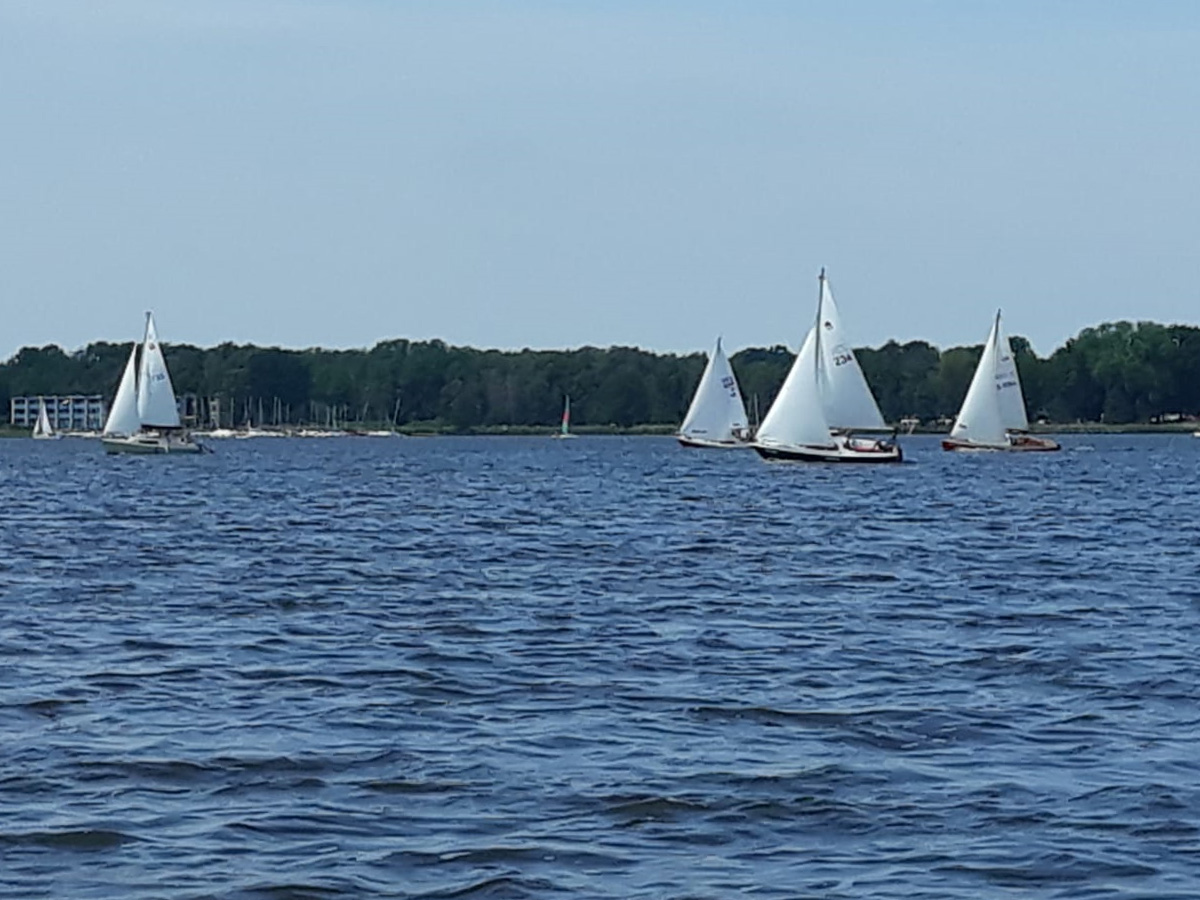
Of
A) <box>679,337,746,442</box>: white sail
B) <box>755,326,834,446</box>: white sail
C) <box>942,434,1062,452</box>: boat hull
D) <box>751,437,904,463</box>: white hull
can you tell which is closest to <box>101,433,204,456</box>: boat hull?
<box>679,337,746,442</box>: white sail

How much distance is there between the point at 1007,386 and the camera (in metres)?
127

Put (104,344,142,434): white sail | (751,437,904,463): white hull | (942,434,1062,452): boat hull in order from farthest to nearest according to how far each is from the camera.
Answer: (942,434,1062,452): boat hull
(104,344,142,434): white sail
(751,437,904,463): white hull

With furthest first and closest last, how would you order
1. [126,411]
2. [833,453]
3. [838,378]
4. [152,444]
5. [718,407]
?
[718,407], [126,411], [152,444], [833,453], [838,378]

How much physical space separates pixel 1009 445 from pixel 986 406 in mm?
4708

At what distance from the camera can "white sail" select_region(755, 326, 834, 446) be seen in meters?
99.9

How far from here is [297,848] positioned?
14.5 m

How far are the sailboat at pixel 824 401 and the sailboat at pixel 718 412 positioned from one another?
34.1 m

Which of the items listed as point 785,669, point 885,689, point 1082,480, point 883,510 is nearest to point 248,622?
point 785,669

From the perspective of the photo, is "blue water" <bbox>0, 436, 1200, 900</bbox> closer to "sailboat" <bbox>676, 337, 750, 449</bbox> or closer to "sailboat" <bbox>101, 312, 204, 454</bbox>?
"sailboat" <bbox>101, 312, 204, 454</bbox>

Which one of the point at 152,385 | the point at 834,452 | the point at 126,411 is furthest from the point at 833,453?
the point at 126,411

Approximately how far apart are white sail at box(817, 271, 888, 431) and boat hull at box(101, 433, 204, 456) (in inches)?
1721

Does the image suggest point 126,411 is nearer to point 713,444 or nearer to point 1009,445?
point 713,444

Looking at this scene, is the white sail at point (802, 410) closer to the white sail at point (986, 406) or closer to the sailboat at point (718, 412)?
the white sail at point (986, 406)

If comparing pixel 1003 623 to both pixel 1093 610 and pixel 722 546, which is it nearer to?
pixel 1093 610
